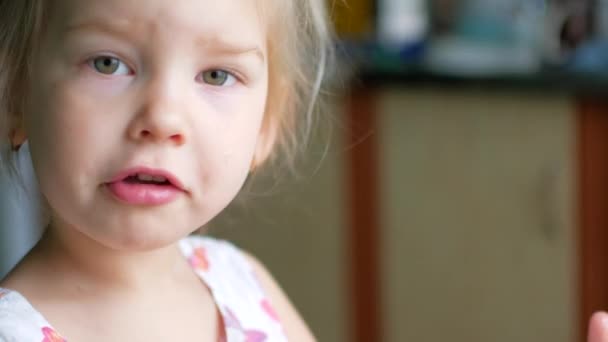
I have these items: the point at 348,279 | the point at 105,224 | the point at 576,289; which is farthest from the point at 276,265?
the point at 105,224

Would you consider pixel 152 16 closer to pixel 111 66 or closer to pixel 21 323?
pixel 111 66

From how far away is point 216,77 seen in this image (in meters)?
0.81

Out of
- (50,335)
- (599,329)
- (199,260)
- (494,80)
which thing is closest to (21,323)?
(50,335)

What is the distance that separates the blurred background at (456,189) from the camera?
2215 mm

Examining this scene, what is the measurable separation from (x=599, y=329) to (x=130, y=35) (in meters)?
0.44

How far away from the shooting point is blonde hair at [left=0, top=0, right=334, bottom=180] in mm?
823

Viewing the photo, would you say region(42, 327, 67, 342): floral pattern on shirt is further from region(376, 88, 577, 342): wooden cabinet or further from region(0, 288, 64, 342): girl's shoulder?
region(376, 88, 577, 342): wooden cabinet

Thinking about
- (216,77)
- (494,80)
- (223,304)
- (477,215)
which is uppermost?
(216,77)

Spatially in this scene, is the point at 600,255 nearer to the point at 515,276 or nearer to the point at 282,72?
the point at 515,276

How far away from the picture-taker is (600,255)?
2.20m

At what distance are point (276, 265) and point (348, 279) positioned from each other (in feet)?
0.67

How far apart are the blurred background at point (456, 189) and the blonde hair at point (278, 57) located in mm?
1004

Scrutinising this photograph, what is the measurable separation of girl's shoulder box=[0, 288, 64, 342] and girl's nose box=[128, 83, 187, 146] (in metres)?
0.18

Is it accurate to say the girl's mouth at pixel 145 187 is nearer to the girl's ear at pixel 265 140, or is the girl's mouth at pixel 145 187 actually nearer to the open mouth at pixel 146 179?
the open mouth at pixel 146 179
